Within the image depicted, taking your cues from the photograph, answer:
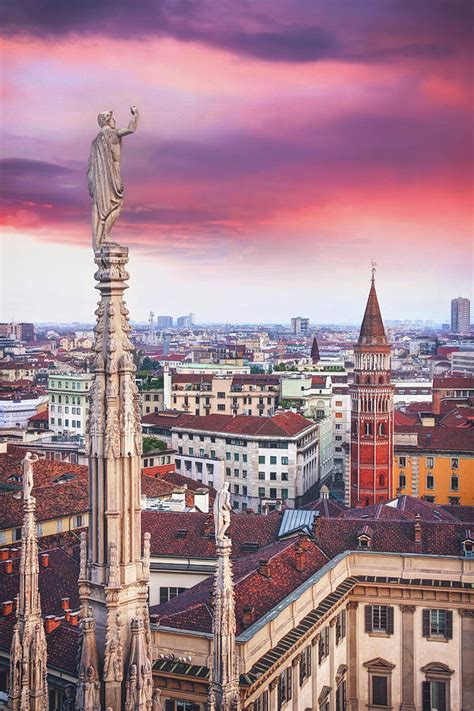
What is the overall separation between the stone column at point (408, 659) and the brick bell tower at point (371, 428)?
23238 mm

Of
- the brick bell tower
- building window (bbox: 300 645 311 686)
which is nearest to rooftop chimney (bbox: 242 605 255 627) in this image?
building window (bbox: 300 645 311 686)

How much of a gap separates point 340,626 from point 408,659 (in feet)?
7.11

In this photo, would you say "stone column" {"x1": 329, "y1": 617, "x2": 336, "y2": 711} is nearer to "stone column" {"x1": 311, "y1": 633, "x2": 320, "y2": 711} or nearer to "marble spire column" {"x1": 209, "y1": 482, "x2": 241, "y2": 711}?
"stone column" {"x1": 311, "y1": 633, "x2": 320, "y2": 711}

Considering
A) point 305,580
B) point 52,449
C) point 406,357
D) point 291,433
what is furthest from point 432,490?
point 406,357

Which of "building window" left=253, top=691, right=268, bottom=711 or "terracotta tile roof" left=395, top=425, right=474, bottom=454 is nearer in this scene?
"building window" left=253, top=691, right=268, bottom=711

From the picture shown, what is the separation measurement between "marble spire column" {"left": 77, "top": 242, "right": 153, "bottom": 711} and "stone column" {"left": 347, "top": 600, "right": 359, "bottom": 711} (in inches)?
736

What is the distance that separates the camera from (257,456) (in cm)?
5600

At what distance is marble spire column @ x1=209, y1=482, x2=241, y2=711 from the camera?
24.0 feet

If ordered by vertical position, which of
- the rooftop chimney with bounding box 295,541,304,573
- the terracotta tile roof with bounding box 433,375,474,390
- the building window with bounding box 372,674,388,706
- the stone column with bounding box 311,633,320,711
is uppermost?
the terracotta tile roof with bounding box 433,375,474,390

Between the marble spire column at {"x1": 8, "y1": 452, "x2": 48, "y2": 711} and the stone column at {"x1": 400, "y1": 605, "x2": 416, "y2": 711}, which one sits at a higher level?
the marble spire column at {"x1": 8, "y1": 452, "x2": 48, "y2": 711}

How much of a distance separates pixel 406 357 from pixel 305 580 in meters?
147

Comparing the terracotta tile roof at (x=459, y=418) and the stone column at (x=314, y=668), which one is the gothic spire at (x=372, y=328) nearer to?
the terracotta tile roof at (x=459, y=418)

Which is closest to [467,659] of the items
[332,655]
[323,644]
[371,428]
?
[332,655]

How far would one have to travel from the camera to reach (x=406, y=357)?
167 metres
